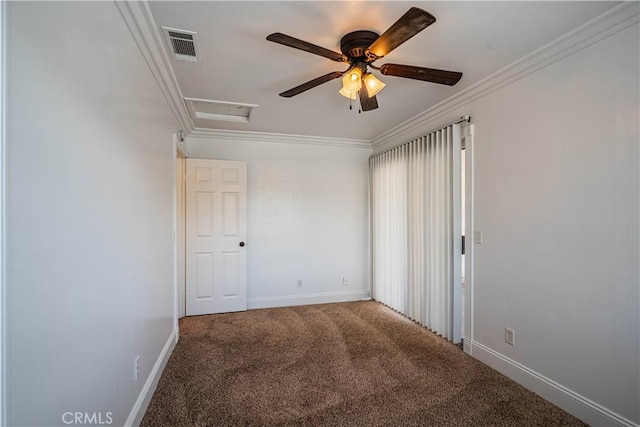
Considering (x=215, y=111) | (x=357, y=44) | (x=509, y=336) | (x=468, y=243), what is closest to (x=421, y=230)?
(x=468, y=243)

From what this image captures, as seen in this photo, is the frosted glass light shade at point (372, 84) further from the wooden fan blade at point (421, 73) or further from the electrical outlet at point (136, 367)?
the electrical outlet at point (136, 367)

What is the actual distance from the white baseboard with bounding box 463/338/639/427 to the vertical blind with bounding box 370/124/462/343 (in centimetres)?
35

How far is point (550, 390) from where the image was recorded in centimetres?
199

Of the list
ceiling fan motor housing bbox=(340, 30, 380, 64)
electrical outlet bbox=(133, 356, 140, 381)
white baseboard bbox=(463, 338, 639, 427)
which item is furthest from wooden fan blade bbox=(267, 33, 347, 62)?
white baseboard bbox=(463, 338, 639, 427)

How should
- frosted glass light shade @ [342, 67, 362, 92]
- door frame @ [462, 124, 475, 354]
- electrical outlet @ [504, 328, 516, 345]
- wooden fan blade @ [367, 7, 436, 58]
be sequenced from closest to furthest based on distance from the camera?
wooden fan blade @ [367, 7, 436, 58], frosted glass light shade @ [342, 67, 362, 92], electrical outlet @ [504, 328, 516, 345], door frame @ [462, 124, 475, 354]

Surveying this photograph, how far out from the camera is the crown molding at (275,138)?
3.85 meters

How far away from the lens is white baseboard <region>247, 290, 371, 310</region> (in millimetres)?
4004

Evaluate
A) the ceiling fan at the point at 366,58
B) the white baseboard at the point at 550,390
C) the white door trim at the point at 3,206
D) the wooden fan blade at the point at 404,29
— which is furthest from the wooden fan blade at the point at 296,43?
the white baseboard at the point at 550,390

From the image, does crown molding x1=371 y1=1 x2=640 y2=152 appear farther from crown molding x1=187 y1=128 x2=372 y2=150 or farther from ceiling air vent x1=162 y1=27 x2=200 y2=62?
ceiling air vent x1=162 y1=27 x2=200 y2=62

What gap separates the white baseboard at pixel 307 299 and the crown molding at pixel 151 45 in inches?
102

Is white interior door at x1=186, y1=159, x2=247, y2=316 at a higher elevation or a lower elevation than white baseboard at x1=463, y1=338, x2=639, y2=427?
higher

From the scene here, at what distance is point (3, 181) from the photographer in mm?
727

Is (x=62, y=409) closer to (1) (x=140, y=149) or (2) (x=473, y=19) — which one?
(1) (x=140, y=149)

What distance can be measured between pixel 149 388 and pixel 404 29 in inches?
105
